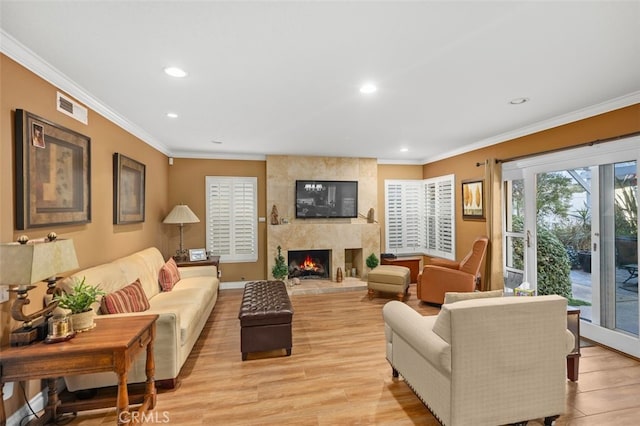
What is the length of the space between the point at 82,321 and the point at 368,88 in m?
2.86

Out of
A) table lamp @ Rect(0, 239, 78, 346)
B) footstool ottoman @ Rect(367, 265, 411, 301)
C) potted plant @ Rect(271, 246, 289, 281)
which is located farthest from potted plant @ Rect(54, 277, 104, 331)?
footstool ottoman @ Rect(367, 265, 411, 301)

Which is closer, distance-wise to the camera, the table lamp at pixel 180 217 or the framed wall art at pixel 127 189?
the framed wall art at pixel 127 189

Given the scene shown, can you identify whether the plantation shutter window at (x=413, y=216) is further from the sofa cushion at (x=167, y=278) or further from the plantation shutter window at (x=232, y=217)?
the sofa cushion at (x=167, y=278)

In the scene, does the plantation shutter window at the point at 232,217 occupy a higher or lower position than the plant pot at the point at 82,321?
higher

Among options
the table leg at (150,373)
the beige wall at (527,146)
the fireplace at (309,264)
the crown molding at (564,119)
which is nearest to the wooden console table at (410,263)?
the beige wall at (527,146)

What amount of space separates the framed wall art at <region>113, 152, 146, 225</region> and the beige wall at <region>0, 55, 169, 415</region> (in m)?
0.08

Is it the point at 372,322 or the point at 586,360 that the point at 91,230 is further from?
the point at 586,360

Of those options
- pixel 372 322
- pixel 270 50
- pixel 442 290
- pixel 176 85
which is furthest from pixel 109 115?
pixel 442 290

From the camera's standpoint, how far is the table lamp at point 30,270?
1.73 m

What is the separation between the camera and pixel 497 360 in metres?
1.88

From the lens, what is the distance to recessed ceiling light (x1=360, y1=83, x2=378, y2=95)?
271 cm

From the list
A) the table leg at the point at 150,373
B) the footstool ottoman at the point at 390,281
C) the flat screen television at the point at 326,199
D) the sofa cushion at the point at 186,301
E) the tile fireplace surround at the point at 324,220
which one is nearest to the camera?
the table leg at the point at 150,373

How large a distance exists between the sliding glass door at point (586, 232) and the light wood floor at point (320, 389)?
18.1 inches

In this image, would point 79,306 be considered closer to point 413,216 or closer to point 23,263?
point 23,263
